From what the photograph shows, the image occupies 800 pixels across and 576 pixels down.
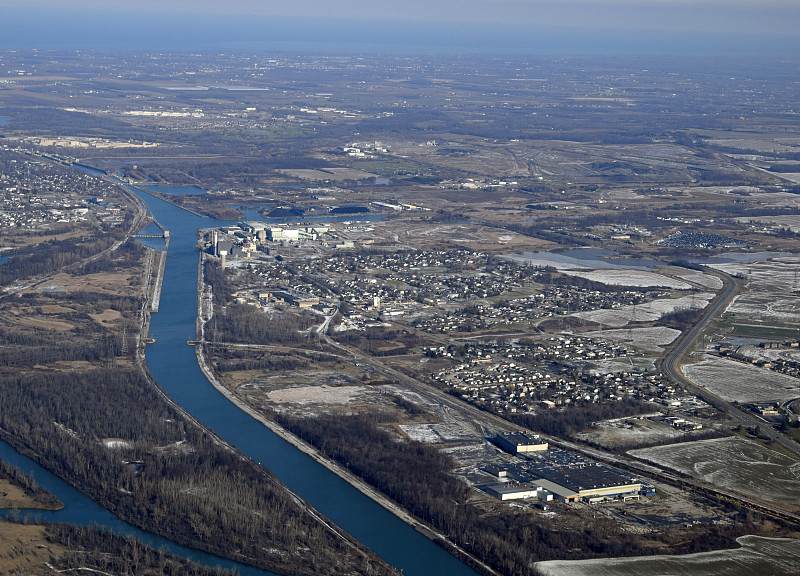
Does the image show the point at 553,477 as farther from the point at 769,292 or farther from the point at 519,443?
the point at 769,292

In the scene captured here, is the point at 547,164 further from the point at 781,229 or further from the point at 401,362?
the point at 401,362

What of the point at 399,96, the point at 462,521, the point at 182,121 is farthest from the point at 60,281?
the point at 399,96

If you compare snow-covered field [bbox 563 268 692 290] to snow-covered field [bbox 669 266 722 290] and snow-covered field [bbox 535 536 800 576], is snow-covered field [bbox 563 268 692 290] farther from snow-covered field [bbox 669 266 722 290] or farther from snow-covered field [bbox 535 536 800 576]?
snow-covered field [bbox 535 536 800 576]

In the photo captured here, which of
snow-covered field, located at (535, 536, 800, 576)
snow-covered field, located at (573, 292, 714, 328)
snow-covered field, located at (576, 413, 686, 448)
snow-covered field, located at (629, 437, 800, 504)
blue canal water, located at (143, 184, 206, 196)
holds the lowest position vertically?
blue canal water, located at (143, 184, 206, 196)

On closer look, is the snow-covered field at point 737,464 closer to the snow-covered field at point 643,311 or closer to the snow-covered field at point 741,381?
the snow-covered field at point 741,381

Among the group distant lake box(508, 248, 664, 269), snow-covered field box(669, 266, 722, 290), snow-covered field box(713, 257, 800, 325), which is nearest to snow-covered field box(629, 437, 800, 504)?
→ snow-covered field box(713, 257, 800, 325)

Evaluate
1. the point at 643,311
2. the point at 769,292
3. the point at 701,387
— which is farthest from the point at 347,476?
the point at 769,292
